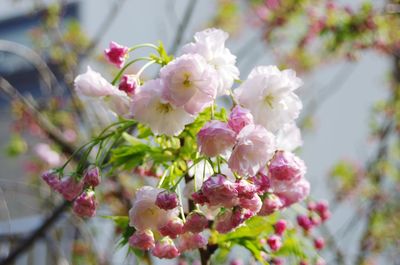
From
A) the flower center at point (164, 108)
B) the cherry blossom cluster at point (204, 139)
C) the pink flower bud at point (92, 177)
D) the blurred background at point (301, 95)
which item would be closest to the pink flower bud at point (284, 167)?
the cherry blossom cluster at point (204, 139)

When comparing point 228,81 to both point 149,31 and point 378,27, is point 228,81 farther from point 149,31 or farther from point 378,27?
point 149,31

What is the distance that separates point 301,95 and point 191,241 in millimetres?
3809

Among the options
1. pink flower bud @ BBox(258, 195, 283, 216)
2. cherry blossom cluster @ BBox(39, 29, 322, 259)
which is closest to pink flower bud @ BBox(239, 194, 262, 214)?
cherry blossom cluster @ BBox(39, 29, 322, 259)

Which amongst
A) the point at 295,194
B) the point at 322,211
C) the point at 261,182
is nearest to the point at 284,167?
the point at 261,182

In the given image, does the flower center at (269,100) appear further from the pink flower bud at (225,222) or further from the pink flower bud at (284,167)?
the pink flower bud at (225,222)

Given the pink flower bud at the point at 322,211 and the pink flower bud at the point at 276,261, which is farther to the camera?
the pink flower bud at the point at 322,211

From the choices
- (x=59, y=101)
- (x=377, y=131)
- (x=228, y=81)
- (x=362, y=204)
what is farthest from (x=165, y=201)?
(x=377, y=131)

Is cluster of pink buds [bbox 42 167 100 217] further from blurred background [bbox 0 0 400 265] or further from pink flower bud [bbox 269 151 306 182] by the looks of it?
blurred background [bbox 0 0 400 265]

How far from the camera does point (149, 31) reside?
5777 mm

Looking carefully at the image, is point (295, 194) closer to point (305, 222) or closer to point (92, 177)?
point (305, 222)

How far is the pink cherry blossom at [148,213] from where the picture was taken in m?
1.13

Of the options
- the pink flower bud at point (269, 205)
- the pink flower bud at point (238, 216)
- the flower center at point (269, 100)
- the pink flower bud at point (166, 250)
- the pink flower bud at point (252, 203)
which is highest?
the flower center at point (269, 100)

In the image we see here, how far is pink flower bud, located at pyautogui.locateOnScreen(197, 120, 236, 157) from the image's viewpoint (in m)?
1.08

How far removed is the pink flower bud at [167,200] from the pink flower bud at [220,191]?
0.05 metres
